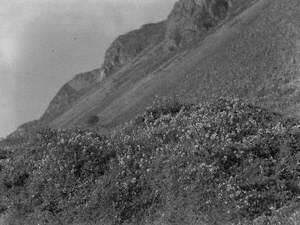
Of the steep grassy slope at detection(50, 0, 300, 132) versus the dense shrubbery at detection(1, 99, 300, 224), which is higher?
the dense shrubbery at detection(1, 99, 300, 224)

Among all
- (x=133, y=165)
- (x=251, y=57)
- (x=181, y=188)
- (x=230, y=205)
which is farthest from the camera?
(x=251, y=57)

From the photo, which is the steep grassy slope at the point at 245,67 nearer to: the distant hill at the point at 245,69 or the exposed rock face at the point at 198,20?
the distant hill at the point at 245,69

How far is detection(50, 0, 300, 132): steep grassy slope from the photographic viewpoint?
5105 centimetres

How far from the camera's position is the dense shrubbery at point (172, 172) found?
477 inches

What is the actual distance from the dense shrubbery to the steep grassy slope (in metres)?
14.6

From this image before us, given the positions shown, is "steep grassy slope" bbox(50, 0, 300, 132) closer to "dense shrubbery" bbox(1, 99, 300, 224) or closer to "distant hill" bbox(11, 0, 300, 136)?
"distant hill" bbox(11, 0, 300, 136)

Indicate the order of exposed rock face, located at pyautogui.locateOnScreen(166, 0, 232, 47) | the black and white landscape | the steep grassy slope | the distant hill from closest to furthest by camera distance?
the black and white landscape
the distant hill
the steep grassy slope
exposed rock face, located at pyautogui.locateOnScreen(166, 0, 232, 47)

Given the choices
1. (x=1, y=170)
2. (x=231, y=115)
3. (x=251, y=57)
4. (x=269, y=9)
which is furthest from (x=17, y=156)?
(x=269, y=9)

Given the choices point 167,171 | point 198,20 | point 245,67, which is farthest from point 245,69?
point 198,20

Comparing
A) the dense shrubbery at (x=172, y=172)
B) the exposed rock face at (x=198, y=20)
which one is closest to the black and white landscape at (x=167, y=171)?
the dense shrubbery at (x=172, y=172)

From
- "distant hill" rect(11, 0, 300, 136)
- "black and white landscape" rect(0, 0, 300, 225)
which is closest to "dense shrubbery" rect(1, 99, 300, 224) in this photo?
"black and white landscape" rect(0, 0, 300, 225)

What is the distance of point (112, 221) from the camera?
1302 cm

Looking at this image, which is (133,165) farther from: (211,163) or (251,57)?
(251,57)

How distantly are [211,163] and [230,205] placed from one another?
1532 millimetres
